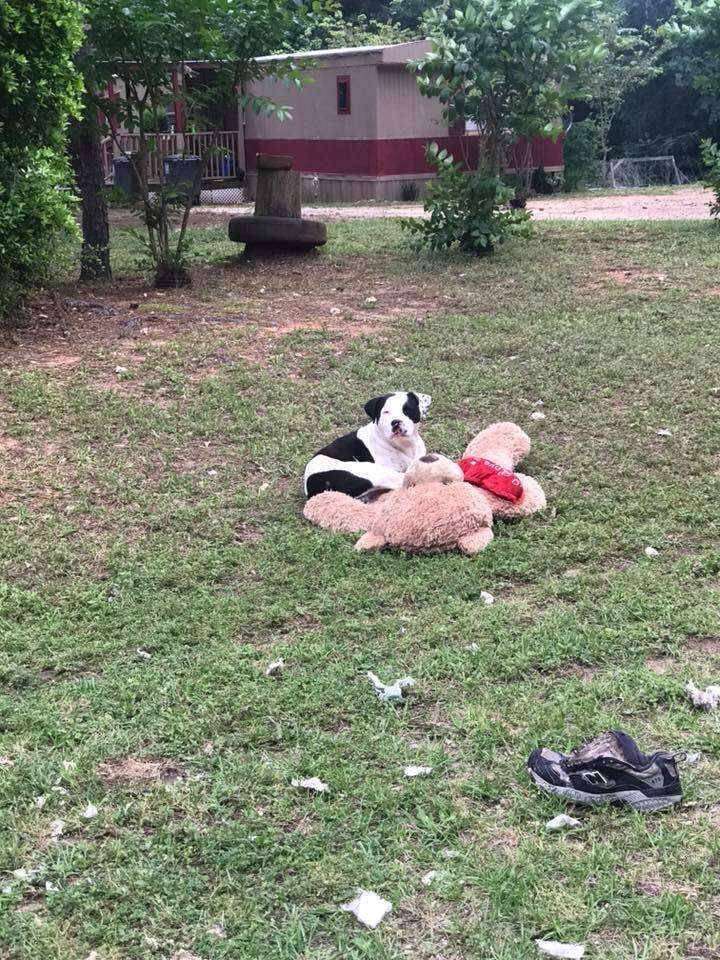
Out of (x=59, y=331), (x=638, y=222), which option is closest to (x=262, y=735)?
(x=59, y=331)

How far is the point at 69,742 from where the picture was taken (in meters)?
3.52

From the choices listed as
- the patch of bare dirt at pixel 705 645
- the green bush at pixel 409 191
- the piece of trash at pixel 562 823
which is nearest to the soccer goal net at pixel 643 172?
the green bush at pixel 409 191

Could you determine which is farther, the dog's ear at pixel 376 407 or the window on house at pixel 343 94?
the window on house at pixel 343 94

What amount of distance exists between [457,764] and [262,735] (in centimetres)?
63

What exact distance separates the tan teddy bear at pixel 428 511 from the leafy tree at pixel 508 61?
6.63m

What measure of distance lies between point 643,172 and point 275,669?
24452mm

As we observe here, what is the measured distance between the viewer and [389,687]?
12.3ft

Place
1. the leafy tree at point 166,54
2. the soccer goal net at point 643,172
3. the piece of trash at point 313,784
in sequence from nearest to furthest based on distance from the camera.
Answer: the piece of trash at point 313,784 → the leafy tree at point 166,54 → the soccer goal net at point 643,172

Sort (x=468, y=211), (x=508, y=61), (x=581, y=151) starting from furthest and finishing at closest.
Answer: (x=581, y=151), (x=468, y=211), (x=508, y=61)

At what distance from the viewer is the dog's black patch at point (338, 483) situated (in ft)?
17.5

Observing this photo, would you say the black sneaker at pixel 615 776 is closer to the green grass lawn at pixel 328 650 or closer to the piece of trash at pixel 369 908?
A: the green grass lawn at pixel 328 650

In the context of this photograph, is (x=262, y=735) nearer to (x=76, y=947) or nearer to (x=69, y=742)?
(x=69, y=742)

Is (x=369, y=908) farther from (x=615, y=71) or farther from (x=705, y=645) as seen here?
(x=615, y=71)

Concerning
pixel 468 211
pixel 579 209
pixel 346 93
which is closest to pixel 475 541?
pixel 468 211
